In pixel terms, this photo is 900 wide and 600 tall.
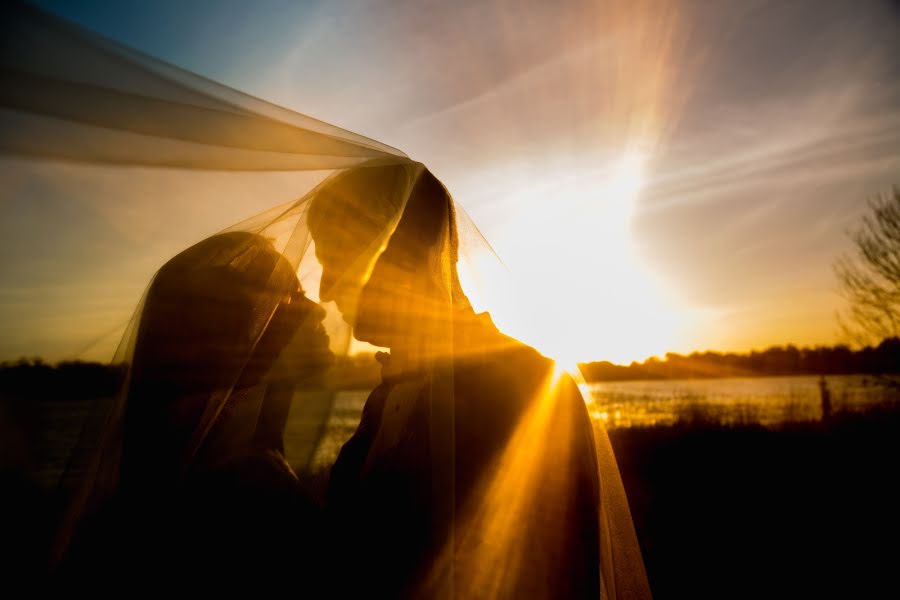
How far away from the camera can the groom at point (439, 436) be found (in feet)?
4.15

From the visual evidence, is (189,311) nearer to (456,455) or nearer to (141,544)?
(141,544)

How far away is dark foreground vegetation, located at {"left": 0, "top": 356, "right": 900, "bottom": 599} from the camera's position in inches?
49.6

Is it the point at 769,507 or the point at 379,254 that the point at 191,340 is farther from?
the point at 769,507

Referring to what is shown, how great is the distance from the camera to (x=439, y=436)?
139cm

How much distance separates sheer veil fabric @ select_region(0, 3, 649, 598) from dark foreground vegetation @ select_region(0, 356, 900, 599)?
120 mm

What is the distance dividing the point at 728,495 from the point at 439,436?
10.1 metres

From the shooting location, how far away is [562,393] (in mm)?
1604

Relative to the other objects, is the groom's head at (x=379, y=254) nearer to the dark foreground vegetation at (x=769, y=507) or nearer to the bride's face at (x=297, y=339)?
the bride's face at (x=297, y=339)

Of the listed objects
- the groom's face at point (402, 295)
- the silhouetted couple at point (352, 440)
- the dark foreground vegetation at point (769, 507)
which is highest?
the groom's face at point (402, 295)

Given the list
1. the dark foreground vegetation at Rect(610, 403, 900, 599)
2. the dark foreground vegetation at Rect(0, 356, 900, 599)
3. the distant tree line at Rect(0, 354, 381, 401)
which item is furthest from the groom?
the dark foreground vegetation at Rect(610, 403, 900, 599)

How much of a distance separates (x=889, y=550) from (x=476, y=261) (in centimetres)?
814

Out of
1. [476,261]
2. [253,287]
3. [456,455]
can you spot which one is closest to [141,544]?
[253,287]

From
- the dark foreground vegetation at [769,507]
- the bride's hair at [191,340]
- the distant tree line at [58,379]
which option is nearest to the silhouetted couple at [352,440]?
the bride's hair at [191,340]

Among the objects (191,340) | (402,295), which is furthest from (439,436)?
(191,340)
